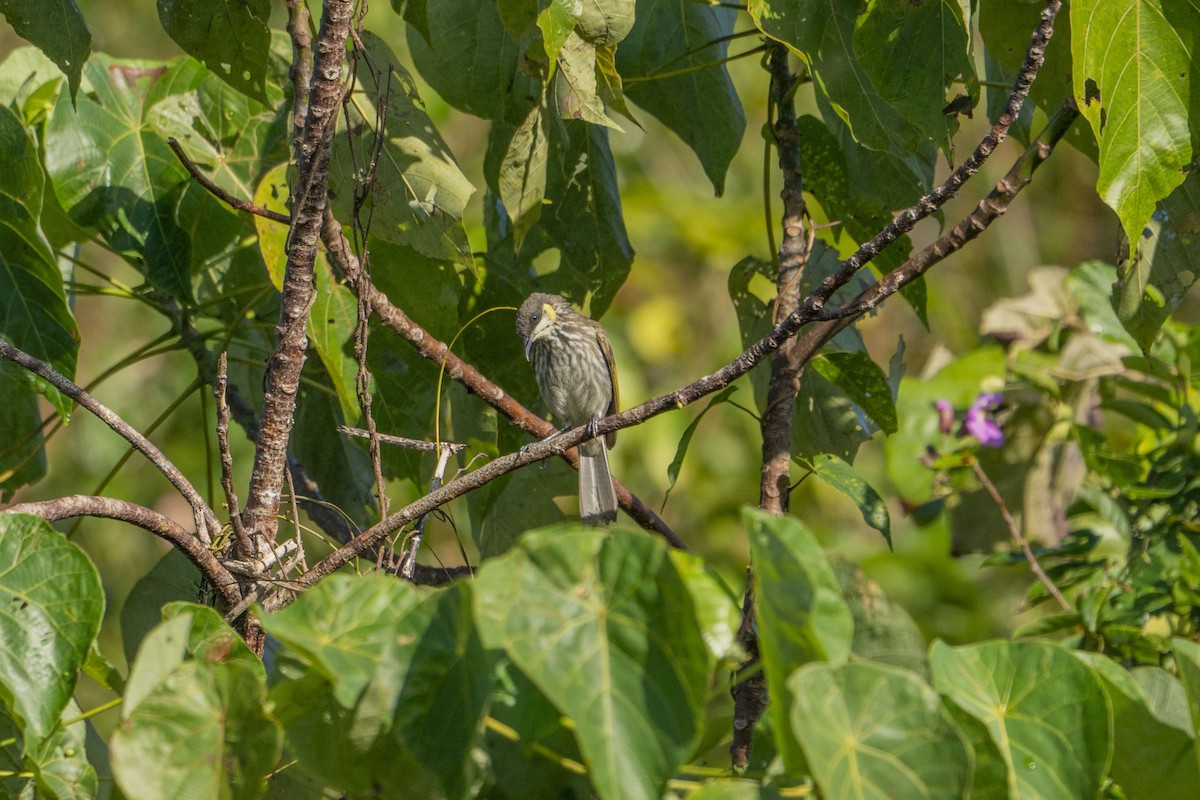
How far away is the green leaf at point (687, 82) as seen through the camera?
2656 millimetres

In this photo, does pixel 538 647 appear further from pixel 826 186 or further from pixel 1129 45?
pixel 826 186

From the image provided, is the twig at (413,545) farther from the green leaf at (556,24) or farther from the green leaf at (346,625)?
the green leaf at (556,24)

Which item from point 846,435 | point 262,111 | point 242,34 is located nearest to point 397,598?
point 242,34

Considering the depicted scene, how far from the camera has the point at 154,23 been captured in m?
8.02

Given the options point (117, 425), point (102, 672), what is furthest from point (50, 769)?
point (117, 425)

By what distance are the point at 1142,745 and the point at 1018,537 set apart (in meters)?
1.46

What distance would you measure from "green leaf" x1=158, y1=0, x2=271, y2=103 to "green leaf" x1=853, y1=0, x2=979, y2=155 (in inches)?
45.7

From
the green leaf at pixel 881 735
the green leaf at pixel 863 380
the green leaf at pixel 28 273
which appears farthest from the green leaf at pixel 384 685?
the green leaf at pixel 863 380

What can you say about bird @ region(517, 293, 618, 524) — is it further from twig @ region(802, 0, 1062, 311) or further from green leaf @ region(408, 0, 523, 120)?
twig @ region(802, 0, 1062, 311)

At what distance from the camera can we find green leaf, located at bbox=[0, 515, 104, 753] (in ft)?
4.52

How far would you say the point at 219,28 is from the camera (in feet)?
7.23

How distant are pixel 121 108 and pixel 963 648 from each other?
2463 mm

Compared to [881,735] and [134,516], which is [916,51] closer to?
[881,735]

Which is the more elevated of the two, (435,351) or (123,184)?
(123,184)
